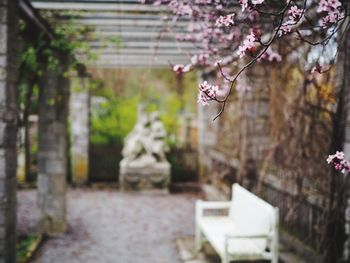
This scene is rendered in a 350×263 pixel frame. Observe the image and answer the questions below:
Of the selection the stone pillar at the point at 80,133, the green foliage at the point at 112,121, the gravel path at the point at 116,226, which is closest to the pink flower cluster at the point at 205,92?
the gravel path at the point at 116,226

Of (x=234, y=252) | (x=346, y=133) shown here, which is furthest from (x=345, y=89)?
(x=234, y=252)

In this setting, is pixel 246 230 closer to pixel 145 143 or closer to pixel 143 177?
pixel 143 177

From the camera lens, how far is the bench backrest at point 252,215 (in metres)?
5.35

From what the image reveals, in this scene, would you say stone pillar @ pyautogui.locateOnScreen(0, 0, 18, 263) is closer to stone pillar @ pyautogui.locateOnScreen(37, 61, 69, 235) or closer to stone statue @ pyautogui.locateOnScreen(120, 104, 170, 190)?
stone pillar @ pyautogui.locateOnScreen(37, 61, 69, 235)

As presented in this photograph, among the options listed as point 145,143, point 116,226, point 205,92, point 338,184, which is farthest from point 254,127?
point 205,92

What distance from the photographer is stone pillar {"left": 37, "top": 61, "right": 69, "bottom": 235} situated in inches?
314

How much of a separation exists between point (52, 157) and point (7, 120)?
3.18 m

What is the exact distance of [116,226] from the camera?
8.84 metres

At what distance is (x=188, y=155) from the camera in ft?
46.9

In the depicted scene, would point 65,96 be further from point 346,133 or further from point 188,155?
point 188,155

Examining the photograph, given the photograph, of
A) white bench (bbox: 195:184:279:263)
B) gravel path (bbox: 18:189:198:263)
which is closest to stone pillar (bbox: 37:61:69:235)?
gravel path (bbox: 18:189:198:263)

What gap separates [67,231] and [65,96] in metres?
2.47

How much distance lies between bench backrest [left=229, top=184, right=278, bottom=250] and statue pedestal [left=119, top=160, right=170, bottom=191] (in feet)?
19.7

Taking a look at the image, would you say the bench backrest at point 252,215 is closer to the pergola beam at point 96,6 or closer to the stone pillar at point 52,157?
the pergola beam at point 96,6
